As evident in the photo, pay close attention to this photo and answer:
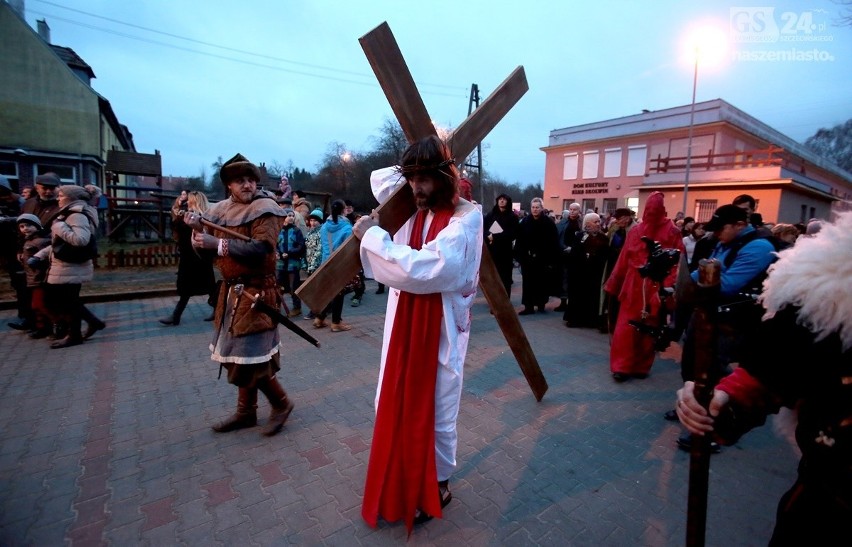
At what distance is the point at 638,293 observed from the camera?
4.48m

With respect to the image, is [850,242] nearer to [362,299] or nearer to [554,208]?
[362,299]

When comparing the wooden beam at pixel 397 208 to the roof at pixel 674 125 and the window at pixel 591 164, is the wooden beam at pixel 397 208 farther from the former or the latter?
the window at pixel 591 164

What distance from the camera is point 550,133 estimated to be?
1331 inches

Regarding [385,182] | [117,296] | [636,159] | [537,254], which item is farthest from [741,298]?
[636,159]

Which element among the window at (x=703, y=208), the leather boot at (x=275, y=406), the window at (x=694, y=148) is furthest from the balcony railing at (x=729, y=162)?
the leather boot at (x=275, y=406)

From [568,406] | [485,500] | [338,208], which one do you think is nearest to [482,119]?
[485,500]

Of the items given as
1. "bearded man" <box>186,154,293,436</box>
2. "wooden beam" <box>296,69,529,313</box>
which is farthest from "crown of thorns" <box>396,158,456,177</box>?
"bearded man" <box>186,154,293,436</box>

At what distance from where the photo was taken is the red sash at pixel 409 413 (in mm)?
2160

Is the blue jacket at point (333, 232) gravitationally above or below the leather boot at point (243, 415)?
above

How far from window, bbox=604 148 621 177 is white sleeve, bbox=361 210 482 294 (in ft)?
102

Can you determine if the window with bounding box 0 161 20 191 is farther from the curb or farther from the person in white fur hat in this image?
the person in white fur hat

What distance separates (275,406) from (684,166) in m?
26.3

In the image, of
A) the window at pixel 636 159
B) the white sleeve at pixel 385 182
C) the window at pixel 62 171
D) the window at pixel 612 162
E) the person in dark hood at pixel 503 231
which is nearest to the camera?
the white sleeve at pixel 385 182

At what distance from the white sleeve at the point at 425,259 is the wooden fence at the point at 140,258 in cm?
1124
